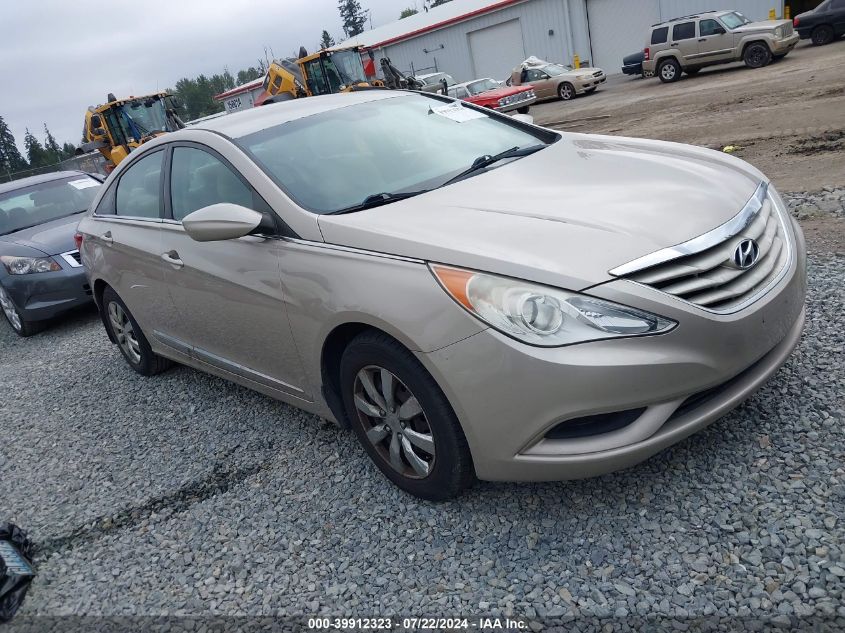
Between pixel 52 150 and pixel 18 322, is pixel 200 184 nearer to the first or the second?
pixel 18 322

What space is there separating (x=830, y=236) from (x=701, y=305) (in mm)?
3556

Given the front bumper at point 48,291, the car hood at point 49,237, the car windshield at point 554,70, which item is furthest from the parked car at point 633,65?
the front bumper at point 48,291

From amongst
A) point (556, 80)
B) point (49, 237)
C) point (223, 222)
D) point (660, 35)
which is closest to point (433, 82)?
point (556, 80)

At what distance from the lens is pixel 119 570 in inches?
124

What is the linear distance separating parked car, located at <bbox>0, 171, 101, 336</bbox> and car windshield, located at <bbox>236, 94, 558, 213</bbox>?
4.54 m

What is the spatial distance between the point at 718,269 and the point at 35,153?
9140cm

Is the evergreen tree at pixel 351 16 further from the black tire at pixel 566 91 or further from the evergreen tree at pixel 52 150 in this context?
the black tire at pixel 566 91

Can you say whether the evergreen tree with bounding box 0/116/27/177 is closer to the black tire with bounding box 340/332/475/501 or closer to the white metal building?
the white metal building

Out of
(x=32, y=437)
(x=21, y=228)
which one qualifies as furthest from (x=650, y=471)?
(x=21, y=228)

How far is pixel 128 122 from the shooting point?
2059 cm

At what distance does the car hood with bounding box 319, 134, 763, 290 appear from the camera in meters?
2.53

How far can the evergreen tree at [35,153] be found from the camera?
74375 millimetres

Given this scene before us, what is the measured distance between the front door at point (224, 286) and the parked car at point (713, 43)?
20.2m

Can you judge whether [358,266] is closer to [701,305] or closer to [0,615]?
[701,305]
